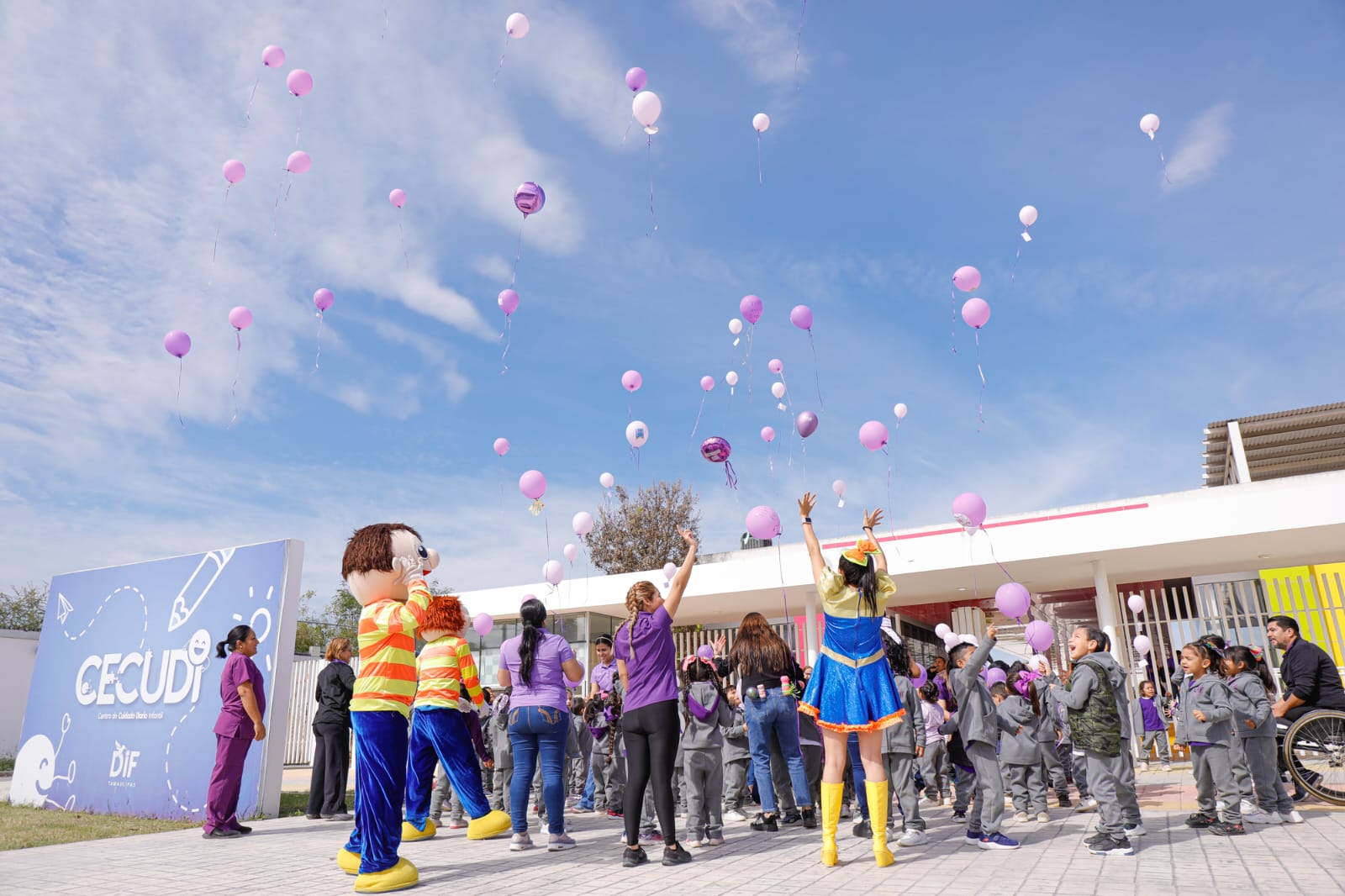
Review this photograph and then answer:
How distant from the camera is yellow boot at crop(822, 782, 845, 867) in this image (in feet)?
14.5

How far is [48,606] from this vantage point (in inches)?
403

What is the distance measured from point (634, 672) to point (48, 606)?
31.4 feet

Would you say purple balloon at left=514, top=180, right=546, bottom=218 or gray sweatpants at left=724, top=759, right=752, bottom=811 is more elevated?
purple balloon at left=514, top=180, right=546, bottom=218

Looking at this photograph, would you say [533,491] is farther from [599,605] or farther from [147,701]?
[599,605]

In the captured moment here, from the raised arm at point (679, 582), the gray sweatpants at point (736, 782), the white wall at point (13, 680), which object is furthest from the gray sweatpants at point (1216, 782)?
the white wall at point (13, 680)

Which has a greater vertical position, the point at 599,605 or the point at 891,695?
the point at 599,605

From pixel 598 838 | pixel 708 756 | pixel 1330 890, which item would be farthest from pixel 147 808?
pixel 1330 890

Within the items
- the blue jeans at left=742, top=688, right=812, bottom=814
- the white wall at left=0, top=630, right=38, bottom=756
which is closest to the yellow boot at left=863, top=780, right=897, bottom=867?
the blue jeans at left=742, top=688, right=812, bottom=814

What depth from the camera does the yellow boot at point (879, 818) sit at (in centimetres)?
435

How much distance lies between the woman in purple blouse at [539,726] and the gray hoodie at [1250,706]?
4657 millimetres

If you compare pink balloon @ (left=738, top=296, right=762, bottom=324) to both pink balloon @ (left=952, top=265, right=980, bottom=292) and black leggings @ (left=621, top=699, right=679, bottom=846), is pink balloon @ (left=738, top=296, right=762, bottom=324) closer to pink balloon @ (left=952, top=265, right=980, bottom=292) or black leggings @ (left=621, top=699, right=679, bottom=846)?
pink balloon @ (left=952, top=265, right=980, bottom=292)

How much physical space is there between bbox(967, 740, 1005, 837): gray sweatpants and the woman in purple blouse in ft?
8.56

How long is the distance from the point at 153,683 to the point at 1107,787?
359 inches

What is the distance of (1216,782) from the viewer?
543 centimetres
